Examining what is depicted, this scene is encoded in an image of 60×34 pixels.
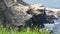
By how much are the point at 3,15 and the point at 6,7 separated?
1.60 ft

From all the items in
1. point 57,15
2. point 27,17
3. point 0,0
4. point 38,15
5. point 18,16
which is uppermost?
point 0,0

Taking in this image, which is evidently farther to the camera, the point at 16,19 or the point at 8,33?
the point at 16,19

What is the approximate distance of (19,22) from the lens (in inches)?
380

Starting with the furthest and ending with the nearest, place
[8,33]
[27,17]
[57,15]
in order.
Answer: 1. [57,15]
2. [27,17]
3. [8,33]

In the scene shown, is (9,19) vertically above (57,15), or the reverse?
(9,19)

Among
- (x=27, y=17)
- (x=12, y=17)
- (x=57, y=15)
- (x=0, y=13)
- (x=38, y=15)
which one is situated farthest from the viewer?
(x=57, y=15)

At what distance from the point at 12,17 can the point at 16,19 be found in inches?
10.2

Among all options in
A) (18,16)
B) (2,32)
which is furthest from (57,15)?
(2,32)

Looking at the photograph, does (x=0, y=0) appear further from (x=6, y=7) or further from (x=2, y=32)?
(x=2, y=32)

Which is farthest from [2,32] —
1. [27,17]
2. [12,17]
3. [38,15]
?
[38,15]

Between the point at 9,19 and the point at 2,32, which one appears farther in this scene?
the point at 9,19

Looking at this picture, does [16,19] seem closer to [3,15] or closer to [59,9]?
[3,15]

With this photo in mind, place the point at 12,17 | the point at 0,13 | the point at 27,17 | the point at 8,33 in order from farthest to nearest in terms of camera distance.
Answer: the point at 27,17 → the point at 12,17 → the point at 0,13 → the point at 8,33

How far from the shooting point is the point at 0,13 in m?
9.15
